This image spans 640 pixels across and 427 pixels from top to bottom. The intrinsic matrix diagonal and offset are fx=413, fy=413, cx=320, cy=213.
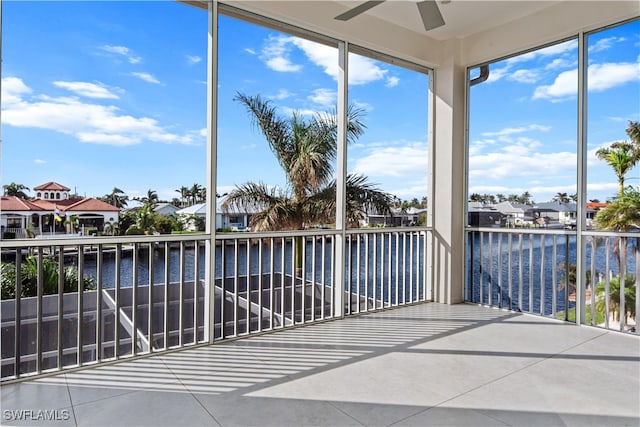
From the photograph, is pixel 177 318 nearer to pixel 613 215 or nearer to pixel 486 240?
pixel 486 240

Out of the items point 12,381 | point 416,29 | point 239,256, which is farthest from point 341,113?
point 12,381

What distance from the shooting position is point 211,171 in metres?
3.13

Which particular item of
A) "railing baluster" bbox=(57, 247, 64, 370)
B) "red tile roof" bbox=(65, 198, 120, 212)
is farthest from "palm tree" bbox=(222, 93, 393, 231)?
"railing baluster" bbox=(57, 247, 64, 370)

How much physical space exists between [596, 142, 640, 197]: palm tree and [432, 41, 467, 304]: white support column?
4.33ft

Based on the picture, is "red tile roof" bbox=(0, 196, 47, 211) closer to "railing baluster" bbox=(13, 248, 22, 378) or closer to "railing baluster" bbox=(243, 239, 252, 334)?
"railing baluster" bbox=(13, 248, 22, 378)

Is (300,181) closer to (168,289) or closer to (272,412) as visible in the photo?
(168,289)

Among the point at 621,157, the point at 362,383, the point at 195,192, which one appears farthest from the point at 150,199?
the point at 621,157

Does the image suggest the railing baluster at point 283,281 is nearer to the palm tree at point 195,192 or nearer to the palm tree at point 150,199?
the palm tree at point 195,192

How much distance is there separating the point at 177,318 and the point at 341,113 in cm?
228

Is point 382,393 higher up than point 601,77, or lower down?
lower down

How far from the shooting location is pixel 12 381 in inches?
95.0

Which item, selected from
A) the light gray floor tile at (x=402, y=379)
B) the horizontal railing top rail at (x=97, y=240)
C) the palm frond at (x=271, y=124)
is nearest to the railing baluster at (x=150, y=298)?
the horizontal railing top rail at (x=97, y=240)

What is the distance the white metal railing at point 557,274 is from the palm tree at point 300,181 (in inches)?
57.9

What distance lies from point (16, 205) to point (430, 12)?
9.14ft
